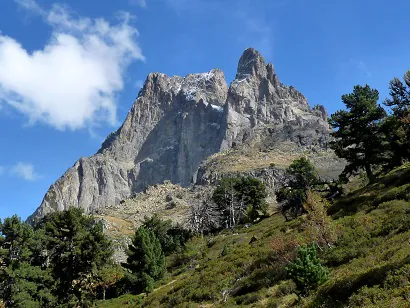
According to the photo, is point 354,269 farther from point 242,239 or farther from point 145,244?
point 145,244

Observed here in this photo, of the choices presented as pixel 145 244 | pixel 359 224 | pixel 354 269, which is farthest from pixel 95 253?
pixel 354 269

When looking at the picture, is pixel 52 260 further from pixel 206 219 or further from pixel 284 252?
pixel 206 219

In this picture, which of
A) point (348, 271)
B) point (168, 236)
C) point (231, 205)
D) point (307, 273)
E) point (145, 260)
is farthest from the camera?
point (231, 205)

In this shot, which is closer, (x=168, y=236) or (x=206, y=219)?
(x=168, y=236)

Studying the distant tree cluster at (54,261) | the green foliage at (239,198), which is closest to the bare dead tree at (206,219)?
the green foliage at (239,198)

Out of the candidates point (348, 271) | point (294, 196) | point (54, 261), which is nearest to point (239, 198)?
point (294, 196)

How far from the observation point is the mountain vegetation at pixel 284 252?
53.1ft

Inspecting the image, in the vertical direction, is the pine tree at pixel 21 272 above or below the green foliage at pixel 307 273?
above

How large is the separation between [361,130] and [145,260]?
34919mm

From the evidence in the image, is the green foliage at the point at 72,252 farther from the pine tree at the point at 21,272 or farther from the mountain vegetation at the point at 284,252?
the pine tree at the point at 21,272

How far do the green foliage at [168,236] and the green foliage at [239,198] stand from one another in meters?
9.88

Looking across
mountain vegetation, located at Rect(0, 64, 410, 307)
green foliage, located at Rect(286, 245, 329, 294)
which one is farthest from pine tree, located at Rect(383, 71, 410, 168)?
green foliage, located at Rect(286, 245, 329, 294)

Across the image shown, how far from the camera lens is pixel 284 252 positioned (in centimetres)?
2459

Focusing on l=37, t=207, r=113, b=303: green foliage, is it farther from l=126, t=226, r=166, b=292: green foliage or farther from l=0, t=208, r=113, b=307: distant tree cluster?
l=126, t=226, r=166, b=292: green foliage
